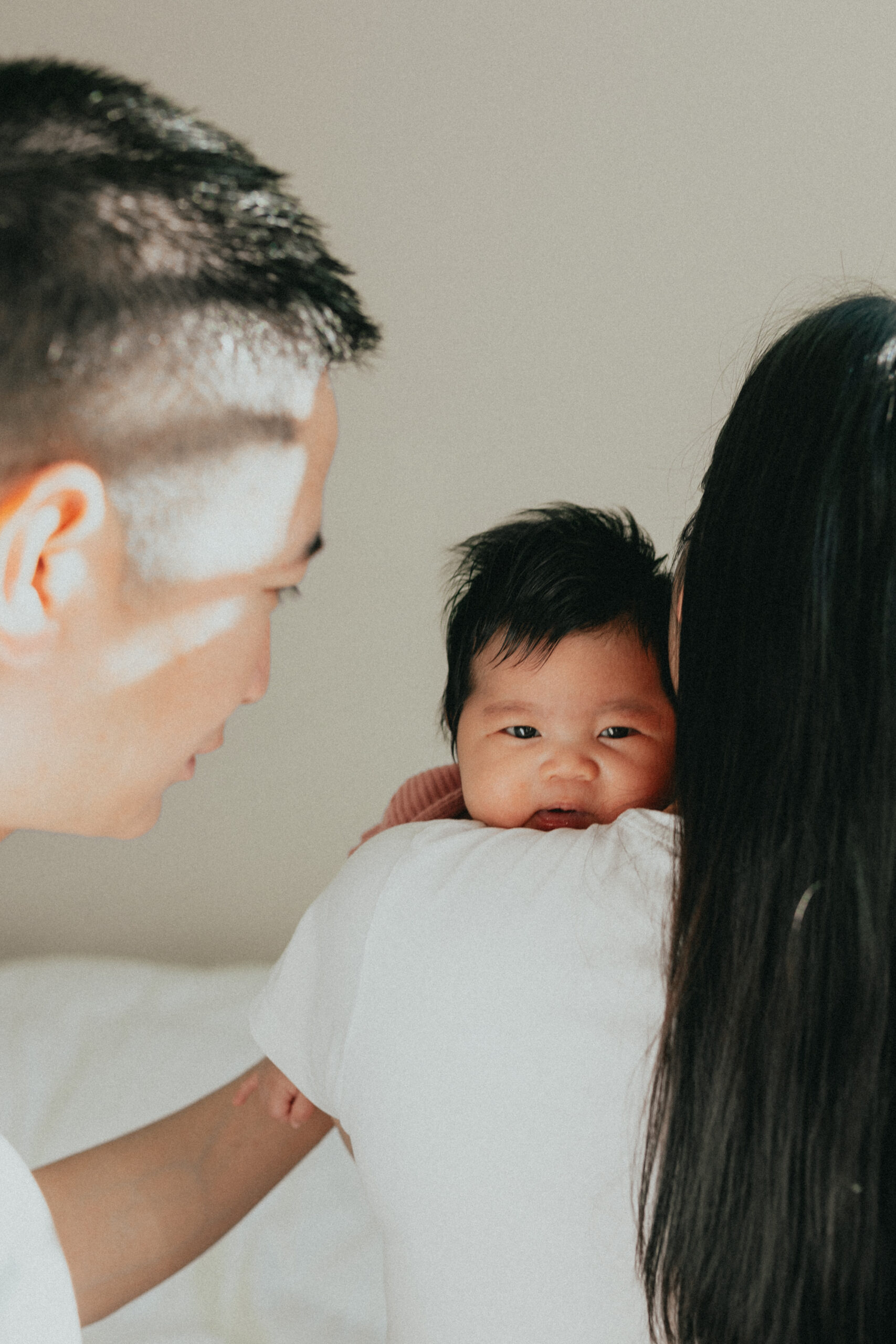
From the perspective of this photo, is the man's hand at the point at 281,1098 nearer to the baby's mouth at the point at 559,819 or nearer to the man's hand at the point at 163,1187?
the man's hand at the point at 163,1187

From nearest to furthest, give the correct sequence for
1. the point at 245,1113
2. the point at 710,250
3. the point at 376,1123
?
the point at 376,1123, the point at 245,1113, the point at 710,250

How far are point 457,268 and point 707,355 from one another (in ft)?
1.39

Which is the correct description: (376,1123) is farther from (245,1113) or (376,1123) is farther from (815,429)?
(815,429)

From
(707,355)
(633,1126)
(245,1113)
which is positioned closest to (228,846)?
(245,1113)

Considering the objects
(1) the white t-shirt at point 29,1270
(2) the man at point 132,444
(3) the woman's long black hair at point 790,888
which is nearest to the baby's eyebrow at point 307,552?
(2) the man at point 132,444

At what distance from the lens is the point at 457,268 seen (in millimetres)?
1646

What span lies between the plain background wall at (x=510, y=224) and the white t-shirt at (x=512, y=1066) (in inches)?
42.4

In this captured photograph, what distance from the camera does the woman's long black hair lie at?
576 millimetres

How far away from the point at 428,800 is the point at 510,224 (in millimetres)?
970

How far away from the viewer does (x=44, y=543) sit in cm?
52

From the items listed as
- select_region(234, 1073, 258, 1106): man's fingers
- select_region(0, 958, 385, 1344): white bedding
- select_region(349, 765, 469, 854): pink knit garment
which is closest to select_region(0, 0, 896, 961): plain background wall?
select_region(0, 958, 385, 1344): white bedding

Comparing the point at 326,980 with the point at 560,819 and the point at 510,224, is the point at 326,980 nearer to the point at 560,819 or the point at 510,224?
the point at 560,819

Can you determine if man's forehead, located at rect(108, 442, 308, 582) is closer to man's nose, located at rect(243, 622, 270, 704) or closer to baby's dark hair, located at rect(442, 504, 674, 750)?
man's nose, located at rect(243, 622, 270, 704)

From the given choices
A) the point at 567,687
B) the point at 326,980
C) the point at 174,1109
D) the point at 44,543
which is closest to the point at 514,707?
the point at 567,687
